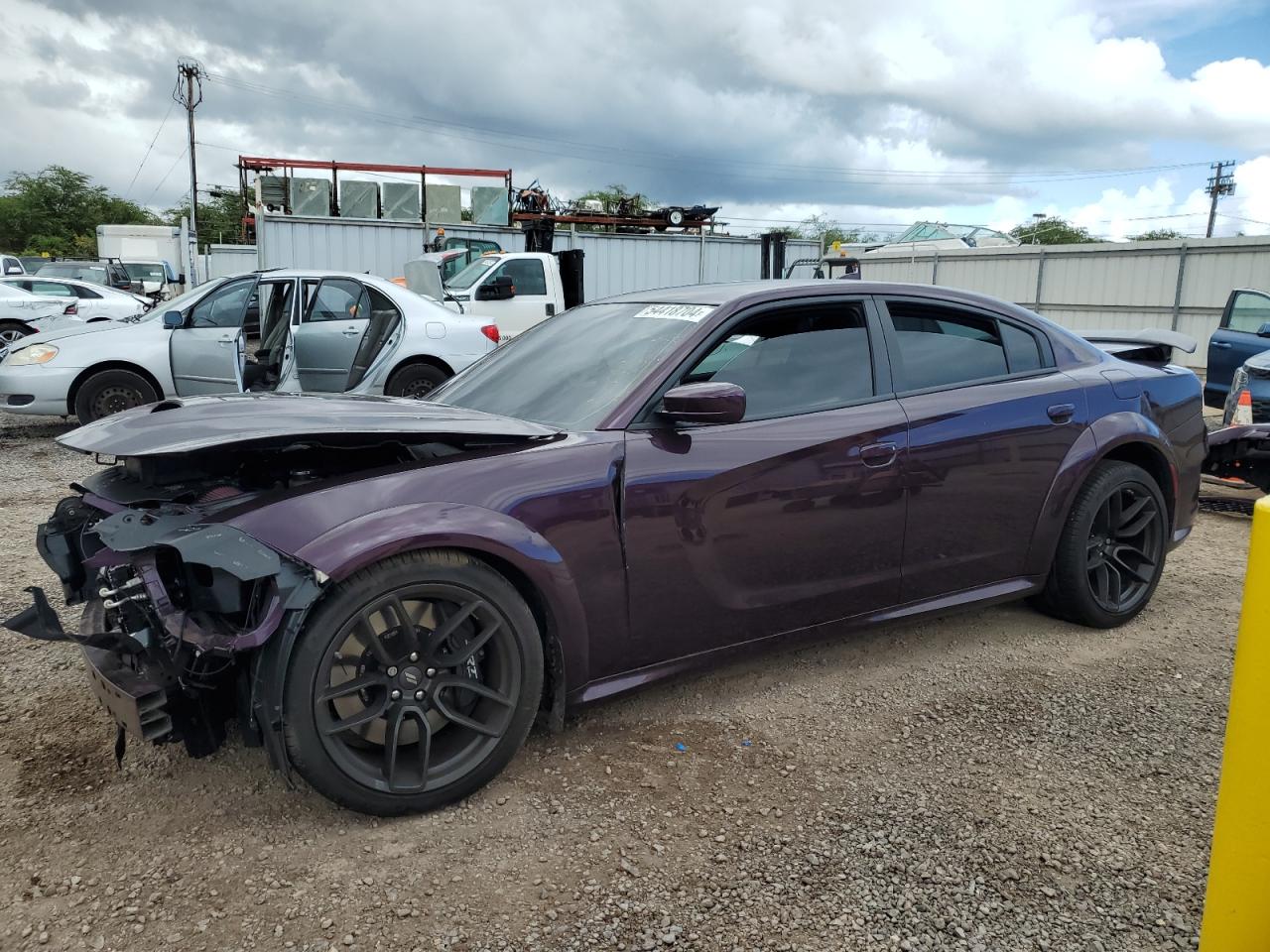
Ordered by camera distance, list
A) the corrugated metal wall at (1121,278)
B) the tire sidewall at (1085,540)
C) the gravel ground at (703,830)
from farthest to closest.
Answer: the corrugated metal wall at (1121,278), the tire sidewall at (1085,540), the gravel ground at (703,830)

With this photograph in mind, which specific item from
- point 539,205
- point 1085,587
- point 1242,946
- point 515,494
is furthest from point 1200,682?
point 539,205

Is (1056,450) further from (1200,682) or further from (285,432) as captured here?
(285,432)

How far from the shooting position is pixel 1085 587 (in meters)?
3.95

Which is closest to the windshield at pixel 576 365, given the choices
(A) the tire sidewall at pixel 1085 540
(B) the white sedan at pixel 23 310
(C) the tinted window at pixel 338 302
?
(A) the tire sidewall at pixel 1085 540

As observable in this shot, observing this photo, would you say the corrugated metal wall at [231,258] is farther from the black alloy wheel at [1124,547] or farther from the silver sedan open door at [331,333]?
the black alloy wheel at [1124,547]

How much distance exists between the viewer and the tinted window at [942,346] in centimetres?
357

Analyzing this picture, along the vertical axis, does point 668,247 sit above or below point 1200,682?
above

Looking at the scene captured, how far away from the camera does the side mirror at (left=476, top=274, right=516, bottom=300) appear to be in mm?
12227

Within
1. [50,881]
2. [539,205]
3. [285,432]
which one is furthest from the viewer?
[539,205]

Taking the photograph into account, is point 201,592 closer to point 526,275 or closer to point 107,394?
point 107,394

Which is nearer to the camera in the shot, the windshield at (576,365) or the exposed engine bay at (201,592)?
the exposed engine bay at (201,592)

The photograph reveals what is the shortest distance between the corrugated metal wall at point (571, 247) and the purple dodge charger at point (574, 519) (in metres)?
14.3

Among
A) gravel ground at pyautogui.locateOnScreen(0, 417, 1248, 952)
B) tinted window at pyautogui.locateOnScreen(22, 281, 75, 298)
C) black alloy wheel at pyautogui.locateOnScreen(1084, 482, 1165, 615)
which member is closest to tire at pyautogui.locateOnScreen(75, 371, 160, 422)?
gravel ground at pyautogui.locateOnScreen(0, 417, 1248, 952)

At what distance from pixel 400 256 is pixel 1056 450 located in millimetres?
16086
